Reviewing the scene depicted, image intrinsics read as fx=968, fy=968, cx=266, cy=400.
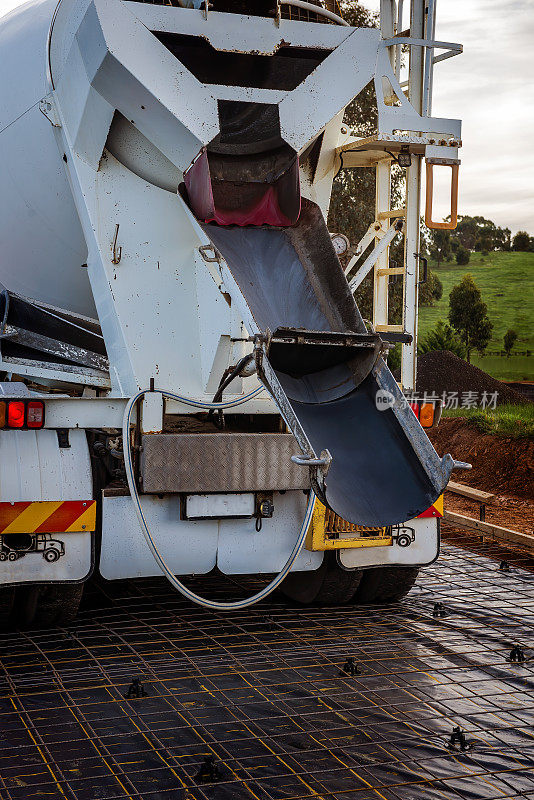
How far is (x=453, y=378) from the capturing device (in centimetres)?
1673

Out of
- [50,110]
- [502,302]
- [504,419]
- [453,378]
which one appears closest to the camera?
[50,110]

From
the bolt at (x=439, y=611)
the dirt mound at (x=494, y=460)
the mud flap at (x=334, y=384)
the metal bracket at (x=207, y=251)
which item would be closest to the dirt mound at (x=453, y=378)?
the dirt mound at (x=494, y=460)

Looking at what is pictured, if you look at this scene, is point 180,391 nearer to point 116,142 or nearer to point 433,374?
point 116,142

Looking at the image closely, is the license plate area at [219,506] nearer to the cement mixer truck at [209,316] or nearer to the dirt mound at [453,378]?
the cement mixer truck at [209,316]

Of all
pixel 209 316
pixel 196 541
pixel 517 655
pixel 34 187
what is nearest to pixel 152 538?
pixel 196 541

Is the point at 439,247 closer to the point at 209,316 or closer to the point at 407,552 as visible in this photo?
the point at 407,552

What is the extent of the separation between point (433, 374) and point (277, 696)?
516 inches

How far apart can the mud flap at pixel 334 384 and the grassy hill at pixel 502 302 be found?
13.2 m

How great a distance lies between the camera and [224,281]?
4750mm

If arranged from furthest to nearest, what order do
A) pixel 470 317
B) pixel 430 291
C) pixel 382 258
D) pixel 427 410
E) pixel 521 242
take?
pixel 521 242 < pixel 430 291 < pixel 470 317 < pixel 382 258 < pixel 427 410

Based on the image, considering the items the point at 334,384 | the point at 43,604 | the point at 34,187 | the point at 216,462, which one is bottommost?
the point at 43,604

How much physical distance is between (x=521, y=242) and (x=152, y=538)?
25.1 meters

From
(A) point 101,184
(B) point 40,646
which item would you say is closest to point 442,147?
(A) point 101,184

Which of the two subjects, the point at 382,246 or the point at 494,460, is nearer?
the point at 382,246
